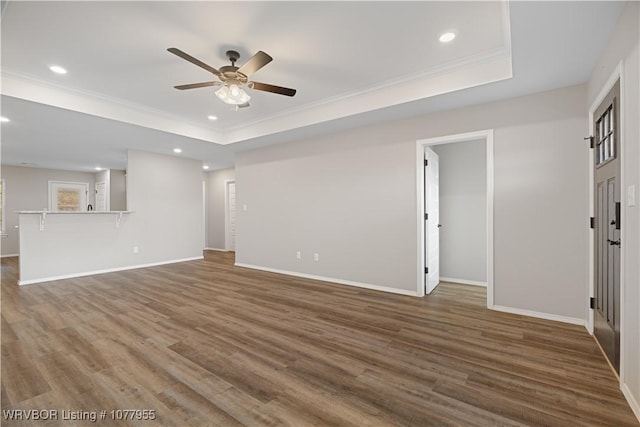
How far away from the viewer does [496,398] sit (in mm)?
1768

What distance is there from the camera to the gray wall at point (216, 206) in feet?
27.9

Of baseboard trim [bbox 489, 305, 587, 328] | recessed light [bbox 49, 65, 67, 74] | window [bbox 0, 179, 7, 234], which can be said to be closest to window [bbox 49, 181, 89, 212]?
window [bbox 0, 179, 7, 234]

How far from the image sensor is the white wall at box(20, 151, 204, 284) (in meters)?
4.86

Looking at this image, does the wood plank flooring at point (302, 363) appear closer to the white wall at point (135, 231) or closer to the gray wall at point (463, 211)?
the gray wall at point (463, 211)

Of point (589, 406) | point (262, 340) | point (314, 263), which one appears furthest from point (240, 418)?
point (314, 263)

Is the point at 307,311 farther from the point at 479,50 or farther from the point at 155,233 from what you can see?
the point at 155,233

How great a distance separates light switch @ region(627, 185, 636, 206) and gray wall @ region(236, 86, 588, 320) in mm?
1369

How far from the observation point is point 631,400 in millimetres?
1669

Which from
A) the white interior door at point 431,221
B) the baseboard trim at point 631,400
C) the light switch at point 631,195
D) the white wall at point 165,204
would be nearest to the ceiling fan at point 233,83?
the white interior door at point 431,221

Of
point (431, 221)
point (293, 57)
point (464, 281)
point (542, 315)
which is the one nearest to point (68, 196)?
point (293, 57)

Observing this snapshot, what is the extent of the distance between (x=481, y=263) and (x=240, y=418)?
165 inches

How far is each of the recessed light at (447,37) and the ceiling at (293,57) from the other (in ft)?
0.21

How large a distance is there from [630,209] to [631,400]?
115 cm

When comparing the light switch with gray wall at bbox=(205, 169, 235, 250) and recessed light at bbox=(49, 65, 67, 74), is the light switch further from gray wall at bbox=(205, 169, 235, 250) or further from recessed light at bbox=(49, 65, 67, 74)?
gray wall at bbox=(205, 169, 235, 250)
